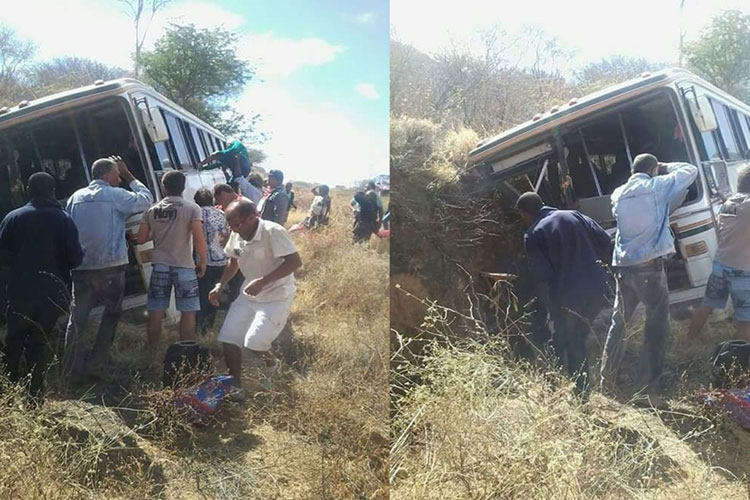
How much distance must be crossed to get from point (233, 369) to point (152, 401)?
464mm

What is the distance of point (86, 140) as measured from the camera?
3.49 meters

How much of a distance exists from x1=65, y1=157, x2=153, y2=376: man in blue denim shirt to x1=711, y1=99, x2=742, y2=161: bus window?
3377mm

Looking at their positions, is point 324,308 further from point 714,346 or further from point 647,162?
point 714,346

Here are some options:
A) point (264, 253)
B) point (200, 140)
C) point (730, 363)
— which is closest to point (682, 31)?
point (730, 363)

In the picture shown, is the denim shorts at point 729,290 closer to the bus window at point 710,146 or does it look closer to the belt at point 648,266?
the belt at point 648,266

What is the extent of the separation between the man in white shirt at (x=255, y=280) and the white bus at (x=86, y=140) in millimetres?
463

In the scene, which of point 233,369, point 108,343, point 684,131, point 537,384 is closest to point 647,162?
point 684,131

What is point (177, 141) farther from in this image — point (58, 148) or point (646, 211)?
point (646, 211)

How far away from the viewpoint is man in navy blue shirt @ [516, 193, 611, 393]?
3869 millimetres

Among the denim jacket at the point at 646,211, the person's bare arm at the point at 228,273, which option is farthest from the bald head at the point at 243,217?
the denim jacket at the point at 646,211

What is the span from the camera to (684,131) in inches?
151

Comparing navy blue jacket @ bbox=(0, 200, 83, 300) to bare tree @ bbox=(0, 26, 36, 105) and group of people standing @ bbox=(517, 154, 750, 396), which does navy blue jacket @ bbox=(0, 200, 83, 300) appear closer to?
bare tree @ bbox=(0, 26, 36, 105)

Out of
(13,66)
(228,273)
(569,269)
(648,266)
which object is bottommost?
(648,266)

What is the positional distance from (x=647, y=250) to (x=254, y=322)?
2375 millimetres
